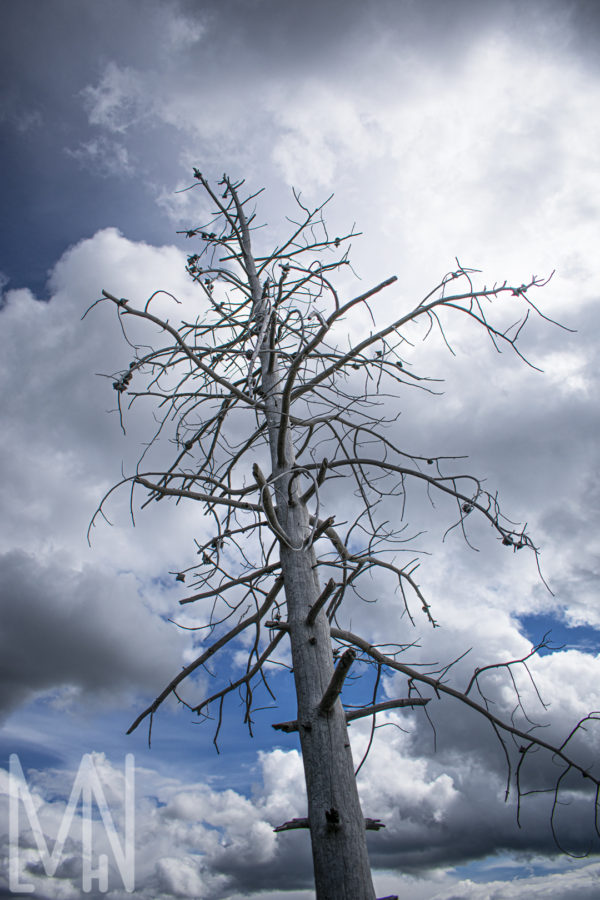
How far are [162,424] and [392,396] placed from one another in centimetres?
169

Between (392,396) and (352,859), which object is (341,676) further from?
(392,396)

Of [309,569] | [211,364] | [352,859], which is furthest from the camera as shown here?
[211,364]

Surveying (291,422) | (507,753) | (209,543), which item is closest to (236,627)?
(209,543)

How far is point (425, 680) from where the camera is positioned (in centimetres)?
341

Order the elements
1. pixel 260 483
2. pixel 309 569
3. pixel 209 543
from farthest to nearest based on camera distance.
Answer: pixel 209 543 → pixel 309 569 → pixel 260 483

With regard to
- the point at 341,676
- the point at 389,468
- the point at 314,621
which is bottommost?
the point at 341,676

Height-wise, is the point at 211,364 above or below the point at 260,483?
above

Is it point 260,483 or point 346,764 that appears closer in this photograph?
point 346,764

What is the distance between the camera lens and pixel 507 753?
11.5 ft

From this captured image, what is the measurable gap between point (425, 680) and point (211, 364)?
2.87 metres

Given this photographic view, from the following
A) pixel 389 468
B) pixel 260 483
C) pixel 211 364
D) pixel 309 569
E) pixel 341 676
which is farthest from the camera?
pixel 211 364

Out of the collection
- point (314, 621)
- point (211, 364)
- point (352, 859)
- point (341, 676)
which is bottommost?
point (352, 859)

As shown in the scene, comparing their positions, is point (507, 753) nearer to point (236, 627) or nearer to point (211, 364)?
point (236, 627)

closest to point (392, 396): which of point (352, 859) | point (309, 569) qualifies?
point (309, 569)
